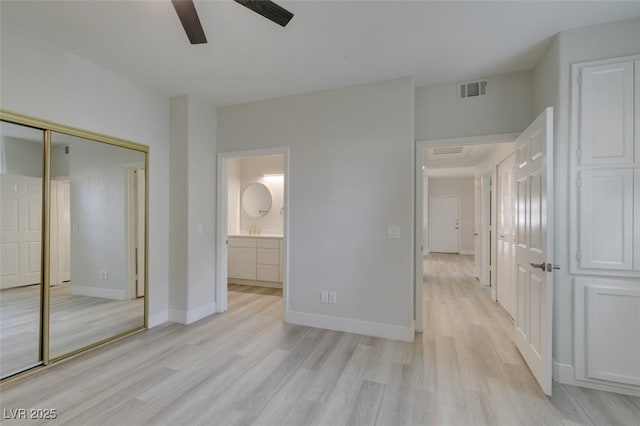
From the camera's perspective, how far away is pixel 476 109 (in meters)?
3.01

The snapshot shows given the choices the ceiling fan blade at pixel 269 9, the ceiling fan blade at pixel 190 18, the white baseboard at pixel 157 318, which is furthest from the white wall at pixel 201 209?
the ceiling fan blade at pixel 269 9

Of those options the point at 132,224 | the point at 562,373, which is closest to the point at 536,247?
the point at 562,373

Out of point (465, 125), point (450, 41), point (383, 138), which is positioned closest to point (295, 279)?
point (383, 138)

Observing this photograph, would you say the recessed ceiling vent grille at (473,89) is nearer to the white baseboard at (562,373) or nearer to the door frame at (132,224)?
the white baseboard at (562,373)

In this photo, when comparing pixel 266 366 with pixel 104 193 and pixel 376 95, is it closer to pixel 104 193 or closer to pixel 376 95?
pixel 104 193

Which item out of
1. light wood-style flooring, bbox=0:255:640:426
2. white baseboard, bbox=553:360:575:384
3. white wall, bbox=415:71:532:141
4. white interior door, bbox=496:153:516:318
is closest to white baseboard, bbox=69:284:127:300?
light wood-style flooring, bbox=0:255:640:426

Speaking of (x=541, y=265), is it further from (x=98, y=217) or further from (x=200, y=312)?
(x=98, y=217)

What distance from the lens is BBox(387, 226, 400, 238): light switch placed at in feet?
9.77

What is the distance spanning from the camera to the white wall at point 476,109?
9.43 feet

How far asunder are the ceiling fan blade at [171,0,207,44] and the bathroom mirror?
12.2 feet

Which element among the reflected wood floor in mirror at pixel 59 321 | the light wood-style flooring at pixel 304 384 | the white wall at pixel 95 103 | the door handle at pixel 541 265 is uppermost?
the white wall at pixel 95 103

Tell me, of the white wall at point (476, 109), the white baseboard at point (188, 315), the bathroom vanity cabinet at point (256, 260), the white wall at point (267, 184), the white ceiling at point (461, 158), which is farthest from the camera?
the white wall at point (267, 184)

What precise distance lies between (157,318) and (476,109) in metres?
4.30

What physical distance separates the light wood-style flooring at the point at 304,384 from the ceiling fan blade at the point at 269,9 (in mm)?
2455
